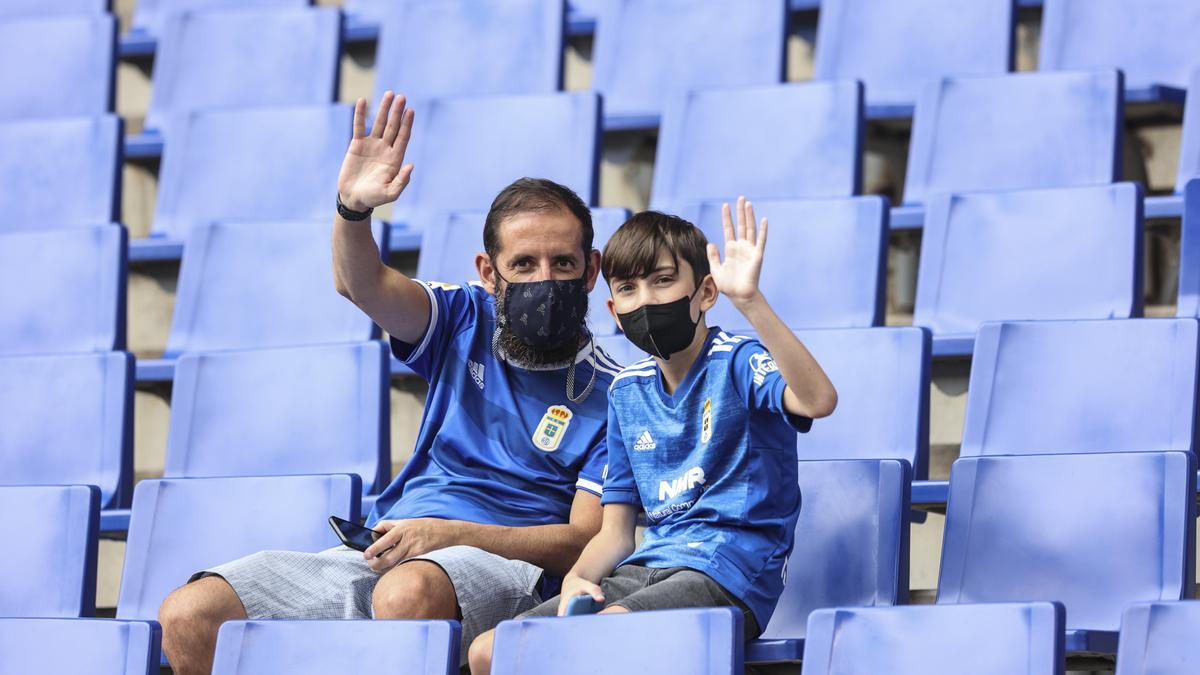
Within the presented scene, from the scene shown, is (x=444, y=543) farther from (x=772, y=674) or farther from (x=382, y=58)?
(x=382, y=58)

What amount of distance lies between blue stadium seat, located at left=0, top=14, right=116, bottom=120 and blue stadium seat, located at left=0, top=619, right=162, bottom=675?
1.94 metres

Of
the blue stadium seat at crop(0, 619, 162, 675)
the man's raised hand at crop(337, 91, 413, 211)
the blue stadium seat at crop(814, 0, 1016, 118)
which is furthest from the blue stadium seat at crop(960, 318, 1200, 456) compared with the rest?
the blue stadium seat at crop(0, 619, 162, 675)

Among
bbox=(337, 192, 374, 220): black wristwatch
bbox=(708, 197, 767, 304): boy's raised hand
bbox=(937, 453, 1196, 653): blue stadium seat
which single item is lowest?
bbox=(937, 453, 1196, 653): blue stadium seat

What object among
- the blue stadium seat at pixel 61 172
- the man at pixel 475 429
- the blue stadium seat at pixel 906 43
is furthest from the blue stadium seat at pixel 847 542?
the blue stadium seat at pixel 61 172

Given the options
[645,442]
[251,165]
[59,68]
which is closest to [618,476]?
[645,442]

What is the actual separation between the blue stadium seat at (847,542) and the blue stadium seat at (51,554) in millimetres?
883

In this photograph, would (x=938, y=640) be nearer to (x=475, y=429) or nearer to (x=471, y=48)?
(x=475, y=429)

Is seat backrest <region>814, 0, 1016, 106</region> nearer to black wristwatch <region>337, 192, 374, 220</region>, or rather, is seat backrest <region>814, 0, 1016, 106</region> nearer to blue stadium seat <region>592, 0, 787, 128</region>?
blue stadium seat <region>592, 0, 787, 128</region>

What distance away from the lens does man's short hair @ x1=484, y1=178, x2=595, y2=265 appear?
2.00m

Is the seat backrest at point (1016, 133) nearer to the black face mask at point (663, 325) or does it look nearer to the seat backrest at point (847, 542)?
the seat backrest at point (847, 542)

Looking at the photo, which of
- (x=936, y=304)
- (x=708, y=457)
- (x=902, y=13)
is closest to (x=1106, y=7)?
(x=902, y=13)

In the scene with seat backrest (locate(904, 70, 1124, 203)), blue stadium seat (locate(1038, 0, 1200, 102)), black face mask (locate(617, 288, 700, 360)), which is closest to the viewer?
black face mask (locate(617, 288, 700, 360))

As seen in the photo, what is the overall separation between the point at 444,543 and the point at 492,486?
0.13 m

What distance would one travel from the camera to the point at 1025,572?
1.91 m
